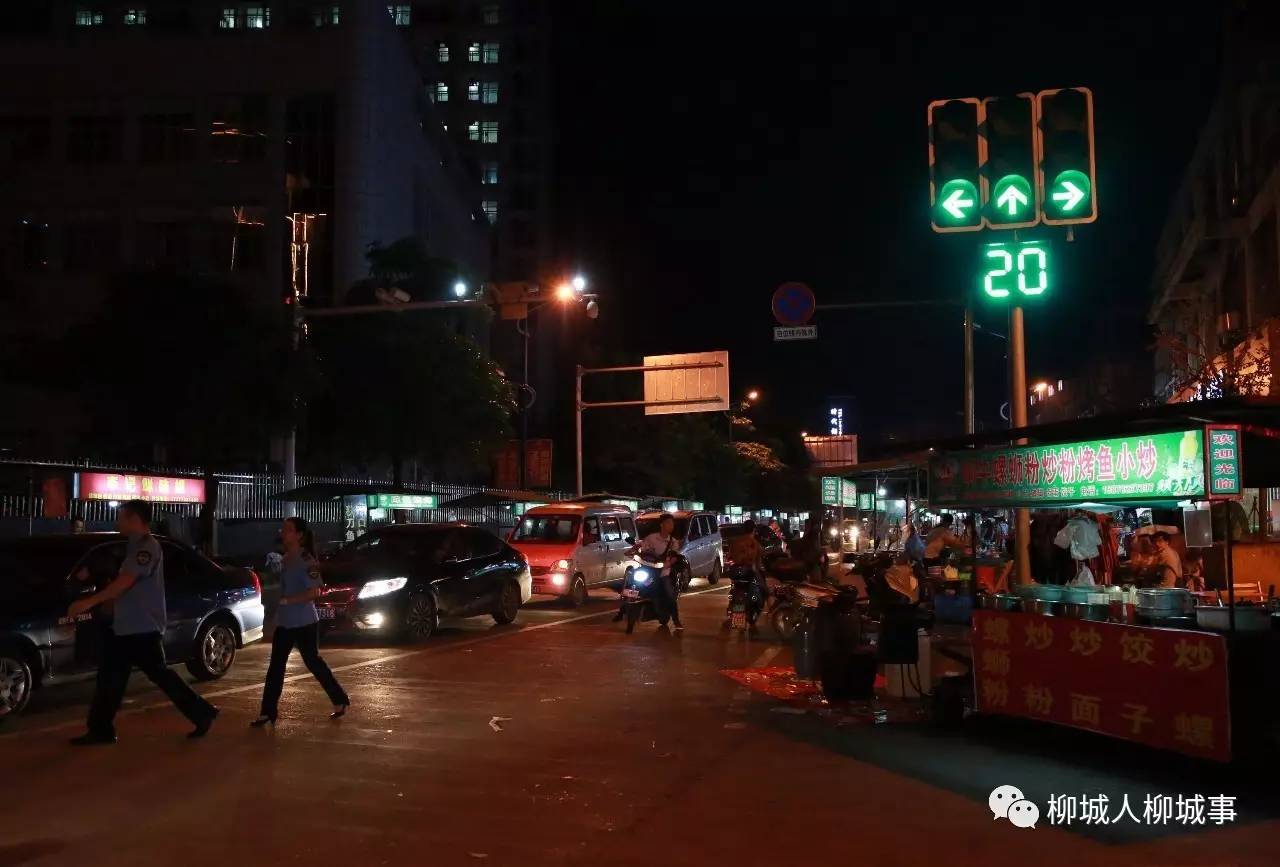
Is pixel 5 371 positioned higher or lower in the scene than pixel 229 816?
higher

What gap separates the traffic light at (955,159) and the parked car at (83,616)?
27.5 ft

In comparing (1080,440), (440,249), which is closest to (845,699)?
(1080,440)

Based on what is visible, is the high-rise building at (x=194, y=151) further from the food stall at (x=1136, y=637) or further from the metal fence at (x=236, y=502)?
the food stall at (x=1136, y=637)

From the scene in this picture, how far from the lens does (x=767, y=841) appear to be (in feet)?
20.1

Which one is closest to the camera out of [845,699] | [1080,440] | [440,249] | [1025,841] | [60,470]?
[1025,841]

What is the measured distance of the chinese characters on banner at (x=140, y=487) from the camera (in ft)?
61.3

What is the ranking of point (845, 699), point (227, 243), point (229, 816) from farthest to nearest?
point (227, 243)
point (845, 699)
point (229, 816)

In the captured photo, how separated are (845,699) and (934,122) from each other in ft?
17.2

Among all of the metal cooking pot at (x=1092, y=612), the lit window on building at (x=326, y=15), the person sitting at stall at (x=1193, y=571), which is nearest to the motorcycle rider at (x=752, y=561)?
the person sitting at stall at (x=1193, y=571)

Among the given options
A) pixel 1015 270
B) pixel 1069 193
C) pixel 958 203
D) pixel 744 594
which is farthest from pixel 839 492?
pixel 1069 193

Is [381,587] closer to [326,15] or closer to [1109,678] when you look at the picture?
[1109,678]

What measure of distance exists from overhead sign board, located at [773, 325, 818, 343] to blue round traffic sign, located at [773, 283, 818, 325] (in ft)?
0.85

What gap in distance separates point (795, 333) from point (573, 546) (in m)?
7.51

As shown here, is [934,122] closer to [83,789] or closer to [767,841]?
[767,841]
